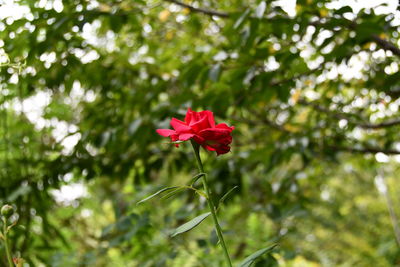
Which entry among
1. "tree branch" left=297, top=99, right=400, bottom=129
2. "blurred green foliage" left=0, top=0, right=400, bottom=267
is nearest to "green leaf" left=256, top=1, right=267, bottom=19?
"blurred green foliage" left=0, top=0, right=400, bottom=267

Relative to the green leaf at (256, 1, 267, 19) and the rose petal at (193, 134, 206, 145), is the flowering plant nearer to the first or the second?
the rose petal at (193, 134, 206, 145)

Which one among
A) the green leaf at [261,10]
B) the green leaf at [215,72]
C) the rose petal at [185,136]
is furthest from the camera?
the green leaf at [215,72]

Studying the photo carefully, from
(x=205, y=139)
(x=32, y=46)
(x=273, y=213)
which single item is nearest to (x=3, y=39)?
(x=32, y=46)

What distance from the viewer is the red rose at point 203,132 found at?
2.10 ft

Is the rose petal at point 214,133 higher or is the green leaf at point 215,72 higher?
the rose petal at point 214,133

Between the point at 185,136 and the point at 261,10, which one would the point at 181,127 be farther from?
the point at 261,10

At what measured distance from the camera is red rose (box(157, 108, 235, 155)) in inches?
25.2

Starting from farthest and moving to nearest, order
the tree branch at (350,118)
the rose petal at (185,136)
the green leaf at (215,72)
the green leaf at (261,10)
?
the tree branch at (350,118)
the green leaf at (215,72)
the green leaf at (261,10)
the rose petal at (185,136)

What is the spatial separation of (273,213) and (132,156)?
0.61 metres

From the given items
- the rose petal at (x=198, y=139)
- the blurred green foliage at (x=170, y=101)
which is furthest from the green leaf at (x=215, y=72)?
the rose petal at (x=198, y=139)

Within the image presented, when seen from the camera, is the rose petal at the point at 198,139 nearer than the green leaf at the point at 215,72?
Yes

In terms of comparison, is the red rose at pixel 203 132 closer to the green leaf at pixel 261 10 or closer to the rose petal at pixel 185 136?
the rose petal at pixel 185 136

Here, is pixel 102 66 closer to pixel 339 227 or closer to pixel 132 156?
pixel 132 156

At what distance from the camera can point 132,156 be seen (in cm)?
170
